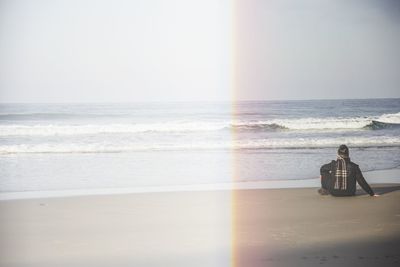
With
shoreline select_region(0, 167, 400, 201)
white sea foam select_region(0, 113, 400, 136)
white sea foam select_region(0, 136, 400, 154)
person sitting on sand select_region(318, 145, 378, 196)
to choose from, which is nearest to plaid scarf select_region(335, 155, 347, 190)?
person sitting on sand select_region(318, 145, 378, 196)

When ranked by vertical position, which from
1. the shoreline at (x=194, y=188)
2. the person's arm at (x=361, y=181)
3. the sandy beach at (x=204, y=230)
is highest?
the person's arm at (x=361, y=181)

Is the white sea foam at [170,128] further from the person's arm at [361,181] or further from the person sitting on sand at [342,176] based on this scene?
the person's arm at [361,181]

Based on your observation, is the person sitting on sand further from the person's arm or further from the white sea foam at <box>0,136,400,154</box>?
the white sea foam at <box>0,136,400,154</box>

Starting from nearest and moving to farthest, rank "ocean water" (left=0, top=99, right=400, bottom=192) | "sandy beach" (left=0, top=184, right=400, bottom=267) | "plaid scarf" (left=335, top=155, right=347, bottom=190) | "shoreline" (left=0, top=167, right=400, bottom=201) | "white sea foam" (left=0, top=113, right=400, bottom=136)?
1. "sandy beach" (left=0, top=184, right=400, bottom=267)
2. "plaid scarf" (left=335, top=155, right=347, bottom=190)
3. "shoreline" (left=0, top=167, right=400, bottom=201)
4. "ocean water" (left=0, top=99, right=400, bottom=192)
5. "white sea foam" (left=0, top=113, right=400, bottom=136)

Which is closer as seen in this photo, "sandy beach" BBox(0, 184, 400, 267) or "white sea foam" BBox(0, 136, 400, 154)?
"sandy beach" BBox(0, 184, 400, 267)

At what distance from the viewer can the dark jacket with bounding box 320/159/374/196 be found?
9094 mm

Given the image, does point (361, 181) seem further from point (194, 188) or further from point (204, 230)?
point (194, 188)

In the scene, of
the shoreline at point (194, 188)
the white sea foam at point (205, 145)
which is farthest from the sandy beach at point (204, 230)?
the white sea foam at point (205, 145)

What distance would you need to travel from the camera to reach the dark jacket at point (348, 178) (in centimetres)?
909

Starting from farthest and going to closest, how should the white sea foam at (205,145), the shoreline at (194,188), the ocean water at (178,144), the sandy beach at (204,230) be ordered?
the white sea foam at (205,145) < the ocean water at (178,144) < the shoreline at (194,188) < the sandy beach at (204,230)

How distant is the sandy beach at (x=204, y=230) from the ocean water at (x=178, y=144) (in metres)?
2.45

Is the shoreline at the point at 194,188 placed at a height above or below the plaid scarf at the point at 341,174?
below

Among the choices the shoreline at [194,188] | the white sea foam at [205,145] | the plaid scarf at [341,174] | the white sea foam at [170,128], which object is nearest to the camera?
the plaid scarf at [341,174]

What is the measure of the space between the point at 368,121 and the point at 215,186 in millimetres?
17855
